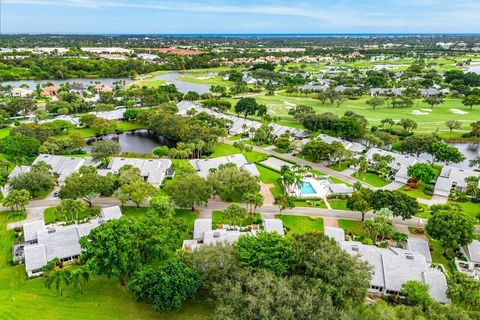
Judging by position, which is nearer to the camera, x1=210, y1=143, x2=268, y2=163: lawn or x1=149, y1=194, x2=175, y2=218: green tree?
x1=149, y1=194, x2=175, y2=218: green tree

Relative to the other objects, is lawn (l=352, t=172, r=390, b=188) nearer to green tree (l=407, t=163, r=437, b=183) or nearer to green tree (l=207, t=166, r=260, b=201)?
green tree (l=407, t=163, r=437, b=183)

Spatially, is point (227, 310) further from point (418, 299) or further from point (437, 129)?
point (437, 129)

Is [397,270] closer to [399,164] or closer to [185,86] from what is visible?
[399,164]

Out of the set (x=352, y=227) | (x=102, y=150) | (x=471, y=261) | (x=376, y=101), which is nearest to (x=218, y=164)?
(x=102, y=150)

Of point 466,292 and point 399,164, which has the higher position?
point 399,164

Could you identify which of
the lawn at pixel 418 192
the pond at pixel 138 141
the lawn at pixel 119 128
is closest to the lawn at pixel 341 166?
the lawn at pixel 418 192

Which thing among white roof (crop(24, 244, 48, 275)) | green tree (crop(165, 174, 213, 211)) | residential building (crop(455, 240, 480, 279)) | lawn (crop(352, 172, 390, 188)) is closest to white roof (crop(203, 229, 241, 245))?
green tree (crop(165, 174, 213, 211))

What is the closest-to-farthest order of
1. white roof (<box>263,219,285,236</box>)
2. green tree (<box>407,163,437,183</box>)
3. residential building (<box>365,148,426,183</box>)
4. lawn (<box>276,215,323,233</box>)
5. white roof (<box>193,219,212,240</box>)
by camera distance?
white roof (<box>193,219,212,240</box>) < white roof (<box>263,219,285,236</box>) < lawn (<box>276,215,323,233</box>) < green tree (<box>407,163,437,183</box>) < residential building (<box>365,148,426,183</box>)
